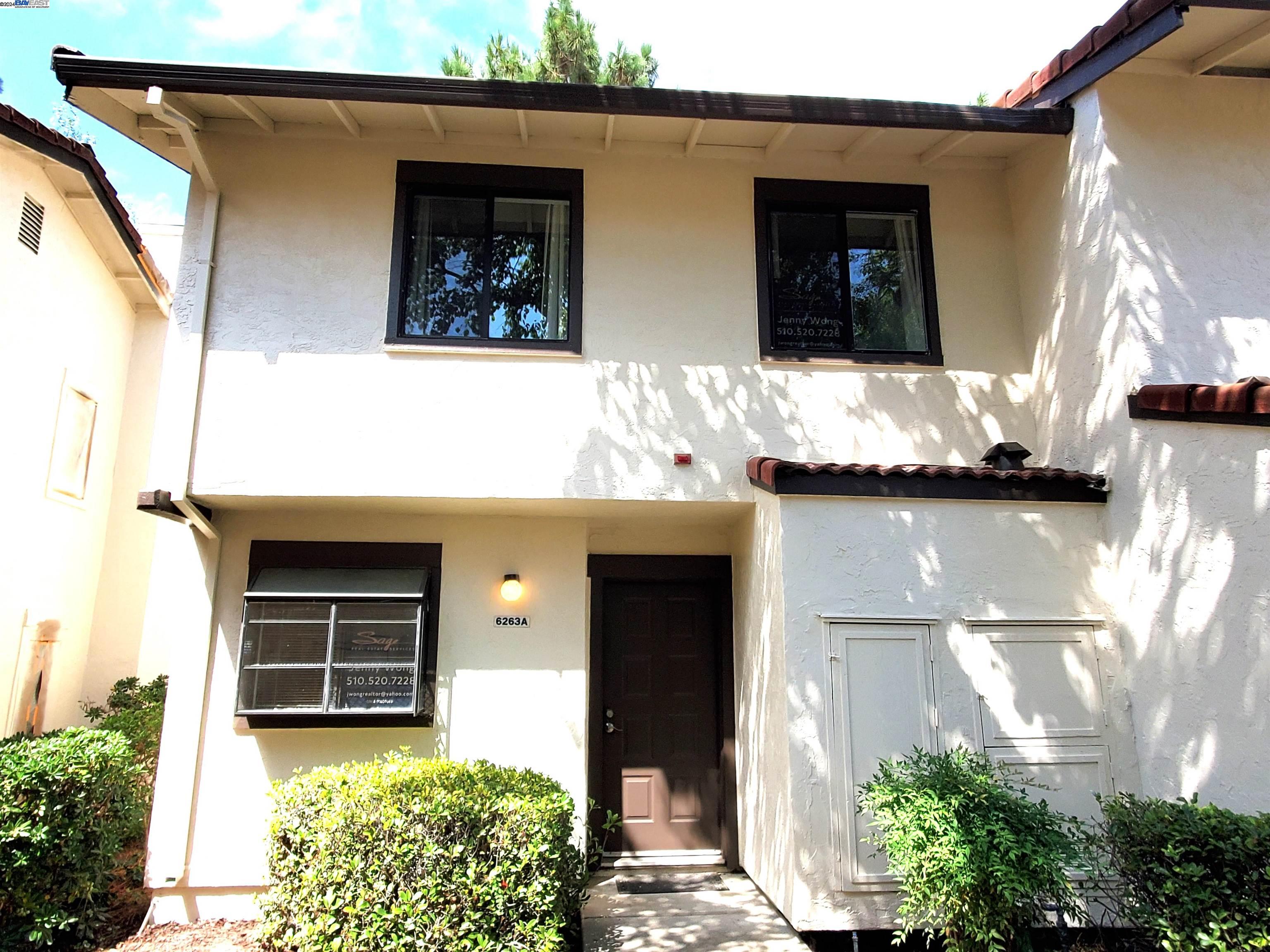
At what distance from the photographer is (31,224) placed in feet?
26.2

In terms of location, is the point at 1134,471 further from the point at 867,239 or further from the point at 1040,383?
the point at 867,239

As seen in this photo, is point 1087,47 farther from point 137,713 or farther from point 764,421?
point 137,713

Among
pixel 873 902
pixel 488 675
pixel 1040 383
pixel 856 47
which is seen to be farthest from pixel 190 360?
pixel 856 47

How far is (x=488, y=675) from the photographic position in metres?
6.31

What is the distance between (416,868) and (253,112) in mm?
5669

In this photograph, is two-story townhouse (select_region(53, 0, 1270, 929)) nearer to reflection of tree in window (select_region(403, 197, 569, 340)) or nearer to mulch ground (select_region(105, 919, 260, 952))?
reflection of tree in window (select_region(403, 197, 569, 340))

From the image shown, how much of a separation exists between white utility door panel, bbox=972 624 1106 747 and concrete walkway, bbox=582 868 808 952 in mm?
2009

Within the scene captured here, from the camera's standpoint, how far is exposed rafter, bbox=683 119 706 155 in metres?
6.27

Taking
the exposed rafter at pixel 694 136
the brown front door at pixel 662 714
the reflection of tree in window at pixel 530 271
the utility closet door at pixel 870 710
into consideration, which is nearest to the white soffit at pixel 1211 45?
the exposed rafter at pixel 694 136

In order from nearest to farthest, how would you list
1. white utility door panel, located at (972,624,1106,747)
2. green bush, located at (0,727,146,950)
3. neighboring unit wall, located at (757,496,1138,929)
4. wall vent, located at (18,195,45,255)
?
green bush, located at (0,727,146,950)
neighboring unit wall, located at (757,496,1138,929)
white utility door panel, located at (972,624,1106,747)
wall vent, located at (18,195,45,255)

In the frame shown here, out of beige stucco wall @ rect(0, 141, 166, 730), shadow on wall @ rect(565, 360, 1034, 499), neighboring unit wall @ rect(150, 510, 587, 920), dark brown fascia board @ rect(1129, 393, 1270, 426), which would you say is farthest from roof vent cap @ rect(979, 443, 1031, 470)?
beige stucco wall @ rect(0, 141, 166, 730)

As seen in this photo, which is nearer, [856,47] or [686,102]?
[686,102]

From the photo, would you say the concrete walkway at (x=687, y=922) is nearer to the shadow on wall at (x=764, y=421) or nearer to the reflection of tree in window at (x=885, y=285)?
the shadow on wall at (x=764, y=421)

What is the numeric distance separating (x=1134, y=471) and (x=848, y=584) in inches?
85.5
